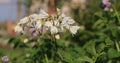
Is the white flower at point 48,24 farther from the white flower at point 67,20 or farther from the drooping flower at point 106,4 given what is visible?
the drooping flower at point 106,4

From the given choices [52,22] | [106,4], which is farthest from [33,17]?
[106,4]

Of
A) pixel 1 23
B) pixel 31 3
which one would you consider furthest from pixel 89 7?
pixel 1 23

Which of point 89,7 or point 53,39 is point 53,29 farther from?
point 89,7

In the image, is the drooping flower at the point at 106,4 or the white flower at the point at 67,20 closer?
the white flower at the point at 67,20

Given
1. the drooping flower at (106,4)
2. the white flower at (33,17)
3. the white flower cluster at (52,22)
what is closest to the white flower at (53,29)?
the white flower cluster at (52,22)

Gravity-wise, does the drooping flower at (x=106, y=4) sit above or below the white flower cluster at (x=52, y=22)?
below

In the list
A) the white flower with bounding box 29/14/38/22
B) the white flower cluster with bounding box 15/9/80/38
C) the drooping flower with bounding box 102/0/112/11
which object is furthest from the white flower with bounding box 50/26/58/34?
the drooping flower with bounding box 102/0/112/11

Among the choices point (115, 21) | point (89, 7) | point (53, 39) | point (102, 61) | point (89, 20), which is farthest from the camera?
point (89, 7)

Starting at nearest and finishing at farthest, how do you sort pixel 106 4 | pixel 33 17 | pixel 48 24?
pixel 48 24 < pixel 33 17 < pixel 106 4

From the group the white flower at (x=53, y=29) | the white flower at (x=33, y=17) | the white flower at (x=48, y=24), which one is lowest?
the white flower at (x=53, y=29)

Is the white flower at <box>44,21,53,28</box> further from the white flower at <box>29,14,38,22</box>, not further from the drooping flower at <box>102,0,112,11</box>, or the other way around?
the drooping flower at <box>102,0,112,11</box>

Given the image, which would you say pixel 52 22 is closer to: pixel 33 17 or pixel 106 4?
pixel 33 17
